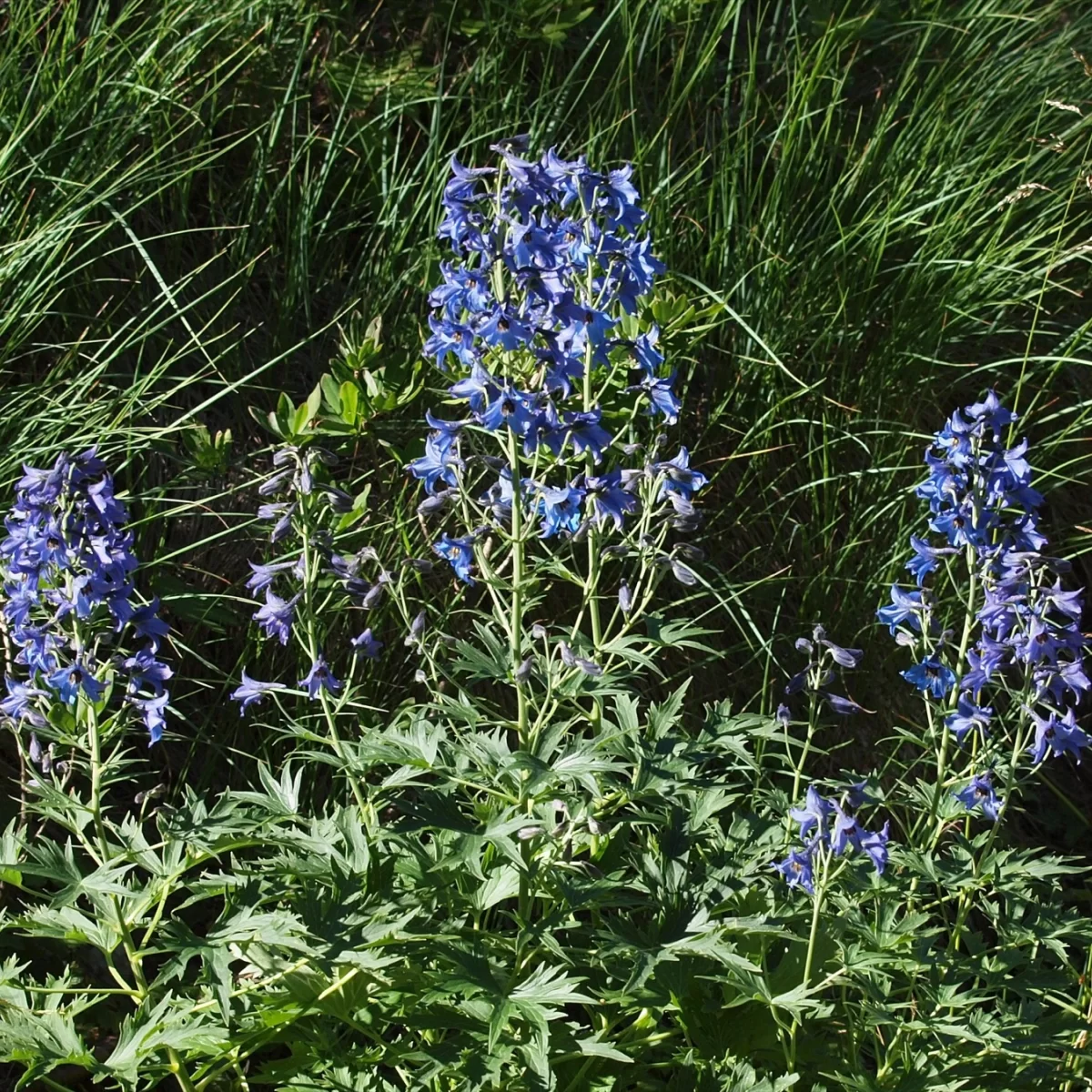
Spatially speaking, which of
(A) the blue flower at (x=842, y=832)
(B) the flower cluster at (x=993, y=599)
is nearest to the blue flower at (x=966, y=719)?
(B) the flower cluster at (x=993, y=599)

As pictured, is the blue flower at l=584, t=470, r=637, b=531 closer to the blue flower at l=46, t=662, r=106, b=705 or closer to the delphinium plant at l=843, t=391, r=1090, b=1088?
the delphinium plant at l=843, t=391, r=1090, b=1088

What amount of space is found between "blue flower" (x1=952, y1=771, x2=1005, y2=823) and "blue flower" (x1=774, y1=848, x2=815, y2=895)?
0.36 metres

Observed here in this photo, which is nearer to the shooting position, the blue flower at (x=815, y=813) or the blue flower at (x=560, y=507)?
the blue flower at (x=815, y=813)

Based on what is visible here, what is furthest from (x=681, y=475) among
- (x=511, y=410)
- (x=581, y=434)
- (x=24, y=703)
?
(x=24, y=703)

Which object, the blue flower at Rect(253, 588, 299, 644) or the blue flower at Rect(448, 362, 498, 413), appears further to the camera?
the blue flower at Rect(253, 588, 299, 644)

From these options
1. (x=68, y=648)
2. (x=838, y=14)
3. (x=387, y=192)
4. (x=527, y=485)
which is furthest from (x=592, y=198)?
(x=838, y=14)

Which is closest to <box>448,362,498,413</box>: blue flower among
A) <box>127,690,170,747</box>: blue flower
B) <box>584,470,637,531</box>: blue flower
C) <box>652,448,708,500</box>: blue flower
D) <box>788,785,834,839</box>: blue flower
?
<box>584,470,637,531</box>: blue flower

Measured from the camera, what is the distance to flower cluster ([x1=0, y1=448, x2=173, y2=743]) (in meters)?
2.15

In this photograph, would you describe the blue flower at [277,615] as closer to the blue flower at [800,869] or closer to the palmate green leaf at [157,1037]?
the palmate green leaf at [157,1037]

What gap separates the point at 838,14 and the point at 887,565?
2187mm

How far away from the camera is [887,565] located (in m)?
3.49

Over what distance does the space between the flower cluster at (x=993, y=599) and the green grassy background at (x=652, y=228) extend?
31.8 inches

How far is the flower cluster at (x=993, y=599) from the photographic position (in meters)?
2.39

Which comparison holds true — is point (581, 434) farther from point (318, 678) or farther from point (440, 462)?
point (318, 678)
